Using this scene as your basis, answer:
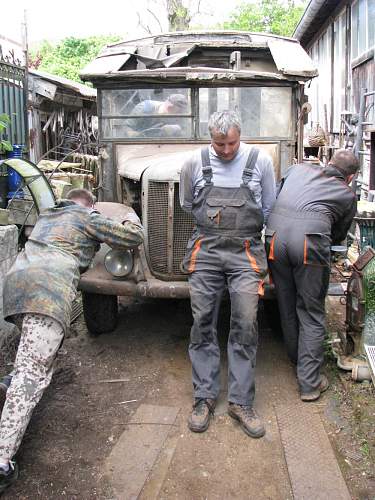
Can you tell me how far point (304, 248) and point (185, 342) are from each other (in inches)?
63.9

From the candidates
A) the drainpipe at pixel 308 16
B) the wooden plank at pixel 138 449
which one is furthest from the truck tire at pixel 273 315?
the drainpipe at pixel 308 16

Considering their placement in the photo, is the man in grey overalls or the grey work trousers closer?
the man in grey overalls

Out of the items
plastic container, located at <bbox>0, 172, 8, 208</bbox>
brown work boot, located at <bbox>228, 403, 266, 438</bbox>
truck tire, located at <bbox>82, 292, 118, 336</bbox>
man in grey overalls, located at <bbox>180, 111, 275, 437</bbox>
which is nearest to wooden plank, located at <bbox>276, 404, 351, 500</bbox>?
brown work boot, located at <bbox>228, 403, 266, 438</bbox>

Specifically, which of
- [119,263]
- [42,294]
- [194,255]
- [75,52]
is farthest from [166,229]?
[75,52]

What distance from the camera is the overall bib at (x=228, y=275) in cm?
361

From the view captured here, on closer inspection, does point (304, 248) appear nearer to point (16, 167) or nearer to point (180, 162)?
point (180, 162)

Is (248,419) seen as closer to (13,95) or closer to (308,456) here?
(308,456)

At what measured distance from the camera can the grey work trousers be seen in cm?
374

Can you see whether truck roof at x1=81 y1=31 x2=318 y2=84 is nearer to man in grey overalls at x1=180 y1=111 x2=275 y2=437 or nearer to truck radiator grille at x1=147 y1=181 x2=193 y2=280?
truck radiator grille at x1=147 y1=181 x2=193 y2=280

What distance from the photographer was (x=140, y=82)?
530 centimetres

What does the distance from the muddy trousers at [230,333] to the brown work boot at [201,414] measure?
0.04 metres

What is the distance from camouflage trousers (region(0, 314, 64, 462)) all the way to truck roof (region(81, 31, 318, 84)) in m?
2.89

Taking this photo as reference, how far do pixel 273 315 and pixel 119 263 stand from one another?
1672 millimetres

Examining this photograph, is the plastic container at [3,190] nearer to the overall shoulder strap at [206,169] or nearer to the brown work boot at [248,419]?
the overall shoulder strap at [206,169]
